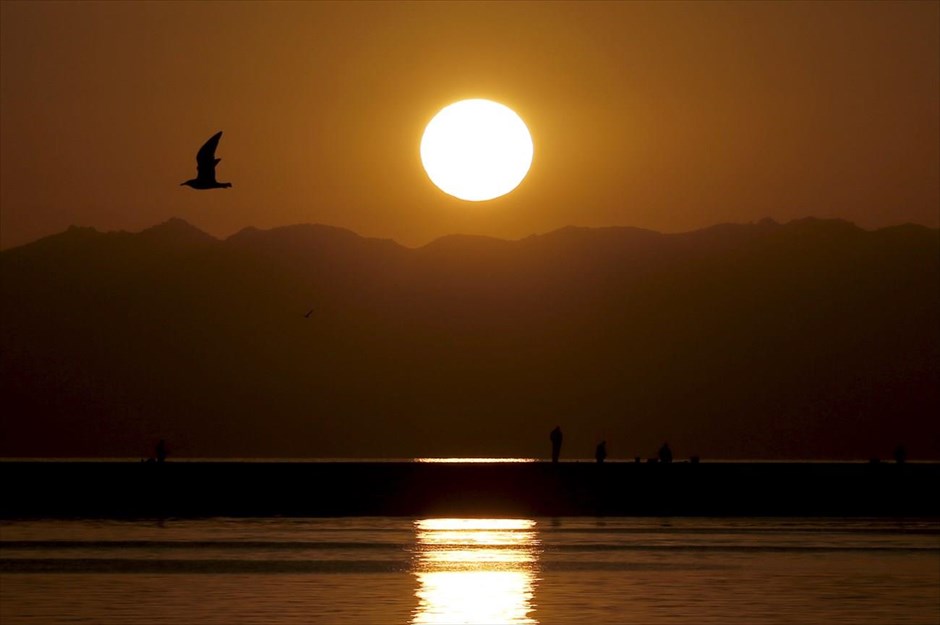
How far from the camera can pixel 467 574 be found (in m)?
37.2

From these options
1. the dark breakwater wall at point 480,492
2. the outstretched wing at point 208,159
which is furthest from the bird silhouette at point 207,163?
the dark breakwater wall at point 480,492

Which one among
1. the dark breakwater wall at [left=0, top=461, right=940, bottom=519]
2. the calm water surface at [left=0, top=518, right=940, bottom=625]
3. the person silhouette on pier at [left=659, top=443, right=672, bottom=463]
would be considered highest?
the person silhouette on pier at [left=659, top=443, right=672, bottom=463]

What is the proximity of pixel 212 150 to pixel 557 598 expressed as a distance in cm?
1299

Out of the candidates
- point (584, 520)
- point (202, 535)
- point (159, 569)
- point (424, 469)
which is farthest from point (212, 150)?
point (424, 469)

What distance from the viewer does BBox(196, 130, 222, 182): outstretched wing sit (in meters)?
39.2

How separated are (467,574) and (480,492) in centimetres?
2693

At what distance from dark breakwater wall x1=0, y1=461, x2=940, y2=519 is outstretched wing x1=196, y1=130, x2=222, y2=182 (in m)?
21.7

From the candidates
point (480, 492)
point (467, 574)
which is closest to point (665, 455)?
point (480, 492)

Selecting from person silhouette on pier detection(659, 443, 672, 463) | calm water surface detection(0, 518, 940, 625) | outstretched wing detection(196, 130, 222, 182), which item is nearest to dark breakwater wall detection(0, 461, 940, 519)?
person silhouette on pier detection(659, 443, 672, 463)

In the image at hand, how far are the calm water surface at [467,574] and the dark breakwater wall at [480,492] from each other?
26.4 ft

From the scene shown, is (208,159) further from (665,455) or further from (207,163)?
(665,455)

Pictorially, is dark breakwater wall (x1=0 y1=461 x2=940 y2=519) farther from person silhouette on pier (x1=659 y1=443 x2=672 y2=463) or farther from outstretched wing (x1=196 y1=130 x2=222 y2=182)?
outstretched wing (x1=196 y1=130 x2=222 y2=182)

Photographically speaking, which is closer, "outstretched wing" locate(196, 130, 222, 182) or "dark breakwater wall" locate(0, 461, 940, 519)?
"outstretched wing" locate(196, 130, 222, 182)

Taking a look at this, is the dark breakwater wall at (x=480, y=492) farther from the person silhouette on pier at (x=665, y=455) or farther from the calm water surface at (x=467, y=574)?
the calm water surface at (x=467, y=574)
